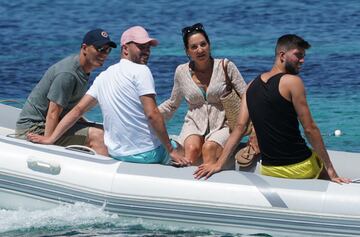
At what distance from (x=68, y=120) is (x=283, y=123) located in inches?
58.1

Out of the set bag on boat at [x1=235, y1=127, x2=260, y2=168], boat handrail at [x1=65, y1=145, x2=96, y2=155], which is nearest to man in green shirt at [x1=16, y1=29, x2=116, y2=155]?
boat handrail at [x1=65, y1=145, x2=96, y2=155]

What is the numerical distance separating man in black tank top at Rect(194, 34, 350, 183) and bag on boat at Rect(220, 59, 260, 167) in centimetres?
40

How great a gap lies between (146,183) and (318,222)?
1.10m

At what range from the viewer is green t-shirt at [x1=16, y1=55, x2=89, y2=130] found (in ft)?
23.5

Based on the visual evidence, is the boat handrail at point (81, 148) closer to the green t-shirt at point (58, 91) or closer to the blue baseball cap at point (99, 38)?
the green t-shirt at point (58, 91)

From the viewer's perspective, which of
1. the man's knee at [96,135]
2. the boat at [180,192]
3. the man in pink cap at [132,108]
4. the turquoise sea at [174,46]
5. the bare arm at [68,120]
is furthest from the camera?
the man's knee at [96,135]

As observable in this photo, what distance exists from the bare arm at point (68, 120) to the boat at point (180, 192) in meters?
0.07

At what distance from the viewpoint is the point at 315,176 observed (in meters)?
6.64

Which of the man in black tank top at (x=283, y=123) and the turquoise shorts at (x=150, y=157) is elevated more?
the man in black tank top at (x=283, y=123)

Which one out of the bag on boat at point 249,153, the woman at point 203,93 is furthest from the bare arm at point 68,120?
the bag on boat at point 249,153

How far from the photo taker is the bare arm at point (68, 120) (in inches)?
276

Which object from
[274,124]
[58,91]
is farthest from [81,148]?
[274,124]

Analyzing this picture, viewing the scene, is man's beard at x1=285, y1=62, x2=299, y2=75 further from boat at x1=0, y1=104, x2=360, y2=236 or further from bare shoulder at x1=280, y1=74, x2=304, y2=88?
boat at x1=0, y1=104, x2=360, y2=236

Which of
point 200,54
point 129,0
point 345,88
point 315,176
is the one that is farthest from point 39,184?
point 129,0
